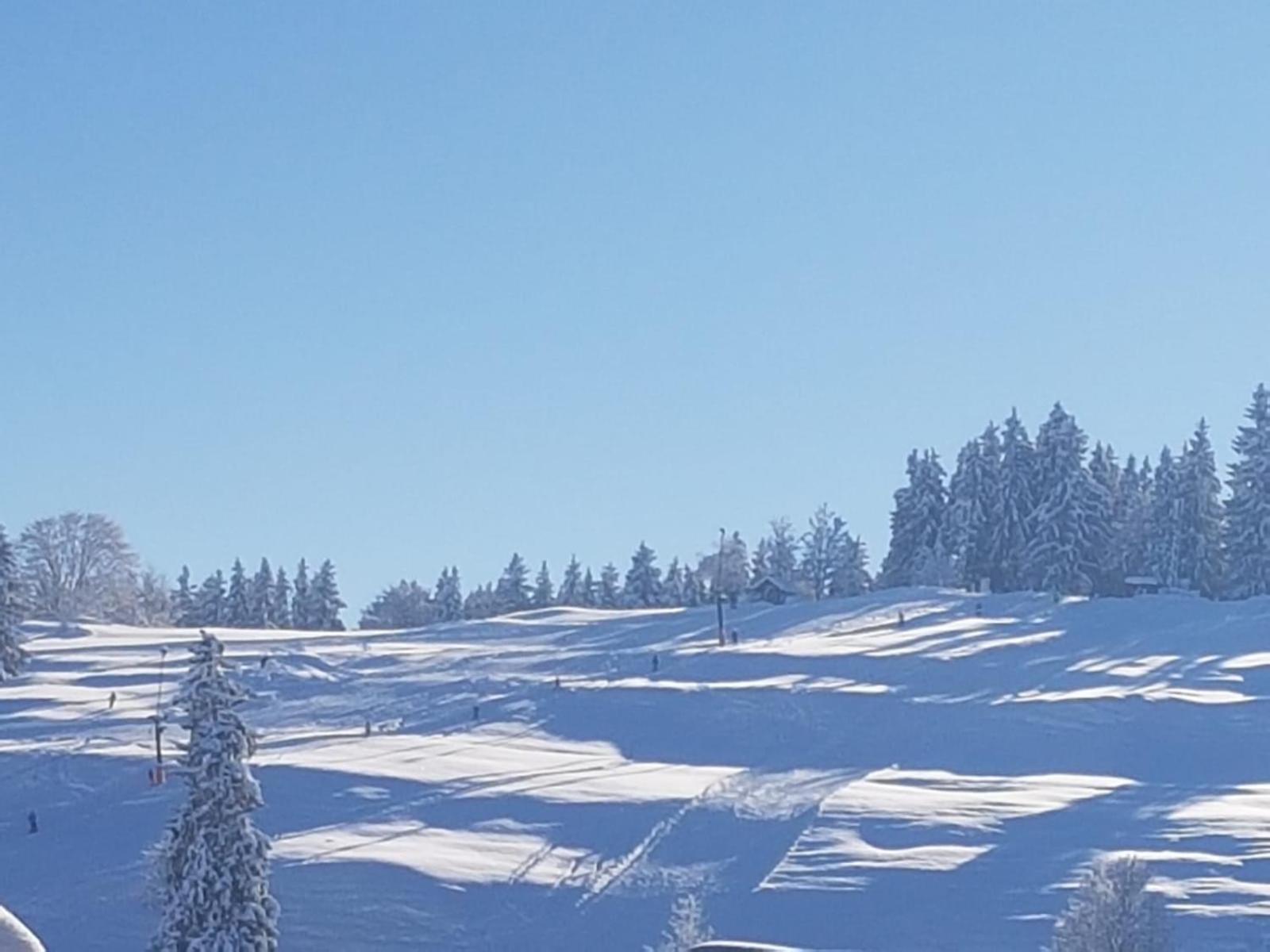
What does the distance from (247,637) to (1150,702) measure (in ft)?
131

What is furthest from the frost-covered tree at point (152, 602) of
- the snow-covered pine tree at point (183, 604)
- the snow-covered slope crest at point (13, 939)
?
the snow-covered slope crest at point (13, 939)

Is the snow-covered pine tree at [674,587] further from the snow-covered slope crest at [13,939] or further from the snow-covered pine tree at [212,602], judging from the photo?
the snow-covered slope crest at [13,939]

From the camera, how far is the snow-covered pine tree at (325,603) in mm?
126250

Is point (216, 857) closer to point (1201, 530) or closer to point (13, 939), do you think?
point (13, 939)

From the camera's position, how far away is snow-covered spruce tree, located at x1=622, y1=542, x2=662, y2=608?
12194 centimetres

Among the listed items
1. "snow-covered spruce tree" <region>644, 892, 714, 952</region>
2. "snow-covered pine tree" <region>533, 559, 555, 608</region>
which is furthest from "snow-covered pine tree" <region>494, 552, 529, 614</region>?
"snow-covered spruce tree" <region>644, 892, 714, 952</region>

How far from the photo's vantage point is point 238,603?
122688 mm

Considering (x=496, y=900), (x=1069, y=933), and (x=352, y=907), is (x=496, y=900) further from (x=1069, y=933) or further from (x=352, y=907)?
(x=1069, y=933)

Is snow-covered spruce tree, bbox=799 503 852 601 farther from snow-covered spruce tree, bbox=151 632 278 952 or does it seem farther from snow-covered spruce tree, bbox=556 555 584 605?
snow-covered spruce tree, bbox=151 632 278 952

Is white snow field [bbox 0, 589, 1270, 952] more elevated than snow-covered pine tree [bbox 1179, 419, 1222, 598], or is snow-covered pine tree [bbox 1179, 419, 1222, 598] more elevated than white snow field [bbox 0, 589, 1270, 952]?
snow-covered pine tree [bbox 1179, 419, 1222, 598]

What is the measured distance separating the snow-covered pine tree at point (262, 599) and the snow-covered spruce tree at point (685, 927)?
80409 millimetres

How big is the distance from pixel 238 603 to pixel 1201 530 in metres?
59.7

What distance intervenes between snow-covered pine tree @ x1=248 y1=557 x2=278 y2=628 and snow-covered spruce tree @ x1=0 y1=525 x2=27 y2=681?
4188cm

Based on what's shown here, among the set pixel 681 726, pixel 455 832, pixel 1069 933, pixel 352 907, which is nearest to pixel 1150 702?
pixel 681 726
